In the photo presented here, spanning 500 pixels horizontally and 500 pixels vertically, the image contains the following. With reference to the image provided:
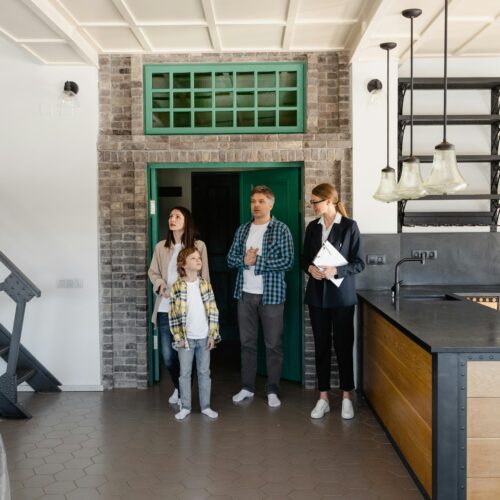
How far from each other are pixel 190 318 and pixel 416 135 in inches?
114

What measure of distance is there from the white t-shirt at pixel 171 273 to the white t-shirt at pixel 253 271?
629 millimetres

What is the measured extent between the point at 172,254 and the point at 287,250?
983 mm

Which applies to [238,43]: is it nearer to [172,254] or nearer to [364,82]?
[364,82]

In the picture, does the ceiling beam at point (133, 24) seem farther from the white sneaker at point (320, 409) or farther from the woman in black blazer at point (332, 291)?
the white sneaker at point (320, 409)

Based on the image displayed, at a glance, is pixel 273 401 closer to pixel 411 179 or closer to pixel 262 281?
pixel 262 281

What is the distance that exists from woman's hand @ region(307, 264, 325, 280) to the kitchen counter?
672mm

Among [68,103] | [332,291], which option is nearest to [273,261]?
[332,291]

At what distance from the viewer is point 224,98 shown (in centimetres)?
558

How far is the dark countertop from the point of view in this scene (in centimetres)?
296

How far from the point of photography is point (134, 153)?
5477mm

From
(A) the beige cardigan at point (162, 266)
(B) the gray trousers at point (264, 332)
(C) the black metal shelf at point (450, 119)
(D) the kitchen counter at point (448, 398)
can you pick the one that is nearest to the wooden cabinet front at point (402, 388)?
(D) the kitchen counter at point (448, 398)

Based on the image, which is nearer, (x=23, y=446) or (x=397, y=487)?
(x=397, y=487)

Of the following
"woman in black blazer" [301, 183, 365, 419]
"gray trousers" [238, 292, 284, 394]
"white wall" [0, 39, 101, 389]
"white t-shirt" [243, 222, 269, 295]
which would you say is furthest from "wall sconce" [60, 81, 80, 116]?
"woman in black blazer" [301, 183, 365, 419]

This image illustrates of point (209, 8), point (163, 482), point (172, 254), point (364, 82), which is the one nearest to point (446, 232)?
point (364, 82)
